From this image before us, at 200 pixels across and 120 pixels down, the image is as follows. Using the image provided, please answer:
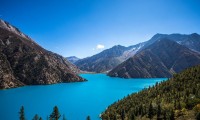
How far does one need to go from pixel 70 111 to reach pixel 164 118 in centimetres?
6972

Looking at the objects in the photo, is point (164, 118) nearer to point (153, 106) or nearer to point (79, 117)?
point (153, 106)

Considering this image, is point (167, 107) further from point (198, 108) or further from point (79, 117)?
point (79, 117)

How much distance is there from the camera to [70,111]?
134 meters

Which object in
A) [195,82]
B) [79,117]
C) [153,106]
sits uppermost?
[195,82]

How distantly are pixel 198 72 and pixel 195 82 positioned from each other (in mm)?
14452

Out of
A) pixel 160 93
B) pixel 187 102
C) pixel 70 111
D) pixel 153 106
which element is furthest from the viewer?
pixel 70 111

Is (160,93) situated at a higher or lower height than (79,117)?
higher

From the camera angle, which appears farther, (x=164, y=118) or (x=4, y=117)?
(x=4, y=117)

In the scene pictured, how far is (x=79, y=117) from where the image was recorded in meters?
118

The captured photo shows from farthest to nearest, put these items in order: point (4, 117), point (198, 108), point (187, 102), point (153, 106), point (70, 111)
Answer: point (70, 111), point (4, 117), point (153, 106), point (187, 102), point (198, 108)

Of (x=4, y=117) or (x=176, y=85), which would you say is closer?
(x=4, y=117)

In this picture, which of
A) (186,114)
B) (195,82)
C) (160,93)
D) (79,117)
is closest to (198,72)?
(195,82)

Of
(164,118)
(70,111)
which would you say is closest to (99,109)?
(70,111)

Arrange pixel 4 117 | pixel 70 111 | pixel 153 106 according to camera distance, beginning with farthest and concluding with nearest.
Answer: pixel 70 111 → pixel 4 117 → pixel 153 106
